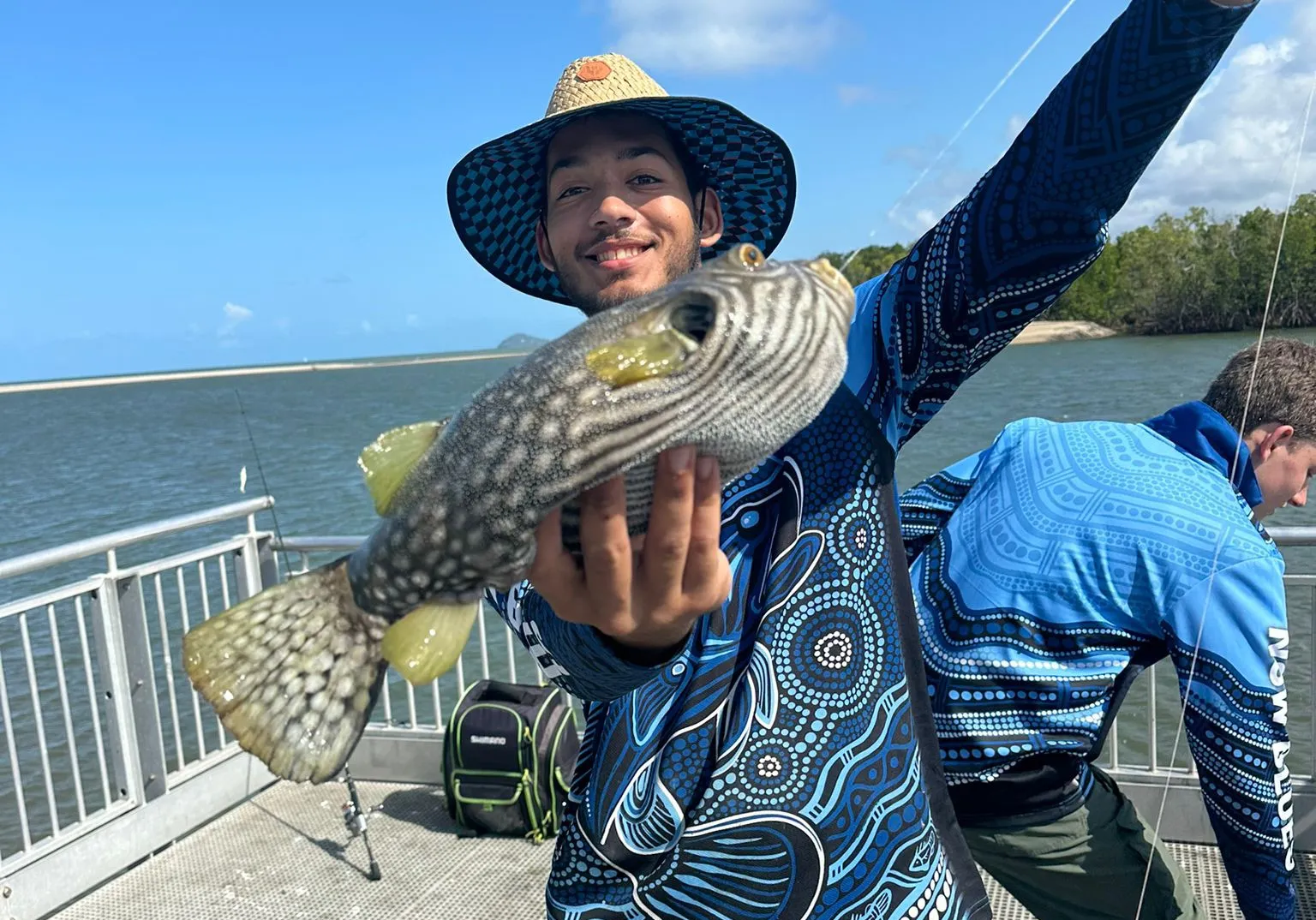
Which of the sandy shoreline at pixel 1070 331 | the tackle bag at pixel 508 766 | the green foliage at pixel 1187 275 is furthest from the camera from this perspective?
the sandy shoreline at pixel 1070 331

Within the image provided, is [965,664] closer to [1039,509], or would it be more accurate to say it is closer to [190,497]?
[1039,509]

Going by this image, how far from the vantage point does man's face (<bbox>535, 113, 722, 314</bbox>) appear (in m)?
A: 2.11

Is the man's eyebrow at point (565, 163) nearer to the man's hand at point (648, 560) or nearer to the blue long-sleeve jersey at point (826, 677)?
the blue long-sleeve jersey at point (826, 677)

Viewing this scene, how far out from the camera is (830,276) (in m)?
1.66

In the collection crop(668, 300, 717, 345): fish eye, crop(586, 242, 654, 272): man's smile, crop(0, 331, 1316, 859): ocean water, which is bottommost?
crop(0, 331, 1316, 859): ocean water

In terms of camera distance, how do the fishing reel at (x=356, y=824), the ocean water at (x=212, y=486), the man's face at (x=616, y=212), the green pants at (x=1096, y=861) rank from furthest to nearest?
the ocean water at (x=212, y=486) → the fishing reel at (x=356, y=824) → the green pants at (x=1096, y=861) → the man's face at (x=616, y=212)

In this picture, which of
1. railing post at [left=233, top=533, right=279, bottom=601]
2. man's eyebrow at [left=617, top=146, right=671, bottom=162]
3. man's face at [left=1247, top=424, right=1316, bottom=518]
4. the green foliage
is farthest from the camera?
the green foliage

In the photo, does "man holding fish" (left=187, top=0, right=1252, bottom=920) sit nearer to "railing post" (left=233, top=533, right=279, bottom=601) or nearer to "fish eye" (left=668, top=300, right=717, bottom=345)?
"fish eye" (left=668, top=300, right=717, bottom=345)

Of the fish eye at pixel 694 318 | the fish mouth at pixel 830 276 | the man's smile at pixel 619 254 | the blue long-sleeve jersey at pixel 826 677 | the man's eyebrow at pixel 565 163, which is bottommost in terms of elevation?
the blue long-sleeve jersey at pixel 826 677

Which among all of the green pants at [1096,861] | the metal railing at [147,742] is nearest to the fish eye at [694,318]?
the green pants at [1096,861]

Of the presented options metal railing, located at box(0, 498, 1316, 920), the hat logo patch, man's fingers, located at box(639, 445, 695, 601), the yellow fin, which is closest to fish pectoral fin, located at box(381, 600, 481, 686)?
man's fingers, located at box(639, 445, 695, 601)

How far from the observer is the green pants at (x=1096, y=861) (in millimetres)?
2977

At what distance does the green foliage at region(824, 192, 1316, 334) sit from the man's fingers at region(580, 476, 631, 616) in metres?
42.1

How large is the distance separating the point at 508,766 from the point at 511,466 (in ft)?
13.9
